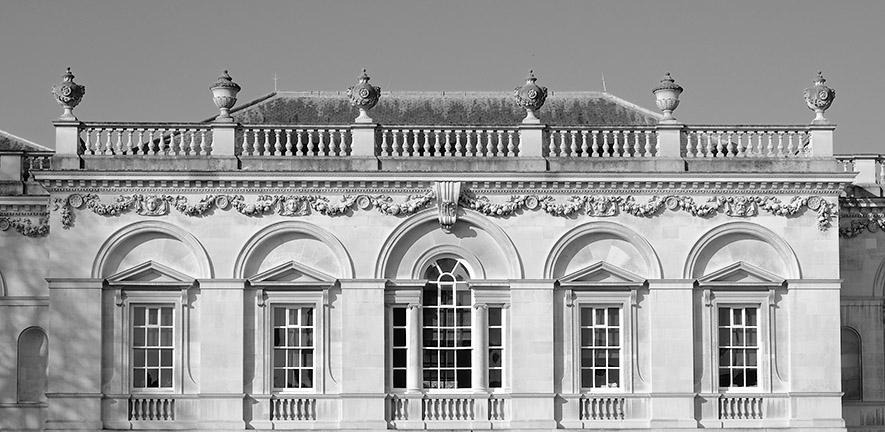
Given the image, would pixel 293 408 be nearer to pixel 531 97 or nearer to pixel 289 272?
pixel 289 272

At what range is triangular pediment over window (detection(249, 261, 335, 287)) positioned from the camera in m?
32.3

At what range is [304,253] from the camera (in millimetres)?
32500

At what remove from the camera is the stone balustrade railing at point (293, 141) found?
32.6 meters

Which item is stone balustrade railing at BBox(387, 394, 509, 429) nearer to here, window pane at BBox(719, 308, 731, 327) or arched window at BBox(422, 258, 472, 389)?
arched window at BBox(422, 258, 472, 389)

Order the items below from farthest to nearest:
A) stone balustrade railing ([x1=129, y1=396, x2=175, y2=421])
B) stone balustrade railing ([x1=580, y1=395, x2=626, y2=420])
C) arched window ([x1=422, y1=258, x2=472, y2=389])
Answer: arched window ([x1=422, y1=258, x2=472, y2=389]) → stone balustrade railing ([x1=580, y1=395, x2=626, y2=420]) → stone balustrade railing ([x1=129, y1=396, x2=175, y2=421])

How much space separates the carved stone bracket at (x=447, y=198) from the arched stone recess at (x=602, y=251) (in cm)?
227

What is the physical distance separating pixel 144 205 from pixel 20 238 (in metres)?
4.25

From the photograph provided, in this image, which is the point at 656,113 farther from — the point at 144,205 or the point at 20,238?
the point at 20,238

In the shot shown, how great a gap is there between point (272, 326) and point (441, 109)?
771cm

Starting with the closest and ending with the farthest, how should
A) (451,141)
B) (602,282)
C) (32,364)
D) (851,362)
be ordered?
(602,282) → (451,141) → (32,364) → (851,362)

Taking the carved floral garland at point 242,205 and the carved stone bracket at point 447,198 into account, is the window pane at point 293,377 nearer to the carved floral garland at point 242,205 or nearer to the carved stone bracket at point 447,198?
the carved floral garland at point 242,205

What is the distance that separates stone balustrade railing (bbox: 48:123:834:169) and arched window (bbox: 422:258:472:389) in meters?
2.49

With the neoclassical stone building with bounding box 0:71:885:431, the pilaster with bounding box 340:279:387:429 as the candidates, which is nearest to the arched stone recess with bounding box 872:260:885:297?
the neoclassical stone building with bounding box 0:71:885:431

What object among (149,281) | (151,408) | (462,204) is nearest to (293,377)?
(151,408)
